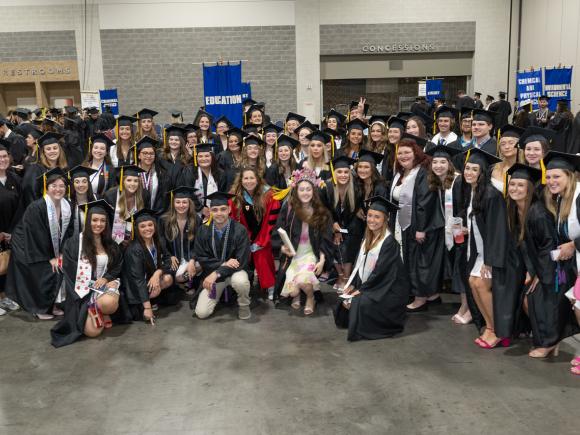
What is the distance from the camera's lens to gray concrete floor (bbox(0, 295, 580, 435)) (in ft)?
10.9

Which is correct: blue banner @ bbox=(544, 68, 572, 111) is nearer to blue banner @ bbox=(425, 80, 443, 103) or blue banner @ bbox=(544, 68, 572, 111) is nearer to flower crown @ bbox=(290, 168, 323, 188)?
blue banner @ bbox=(425, 80, 443, 103)

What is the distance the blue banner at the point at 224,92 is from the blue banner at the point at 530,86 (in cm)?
715

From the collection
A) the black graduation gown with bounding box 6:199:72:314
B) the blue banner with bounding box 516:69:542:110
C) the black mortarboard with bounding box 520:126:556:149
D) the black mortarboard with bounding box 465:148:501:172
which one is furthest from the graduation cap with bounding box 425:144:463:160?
the blue banner with bounding box 516:69:542:110

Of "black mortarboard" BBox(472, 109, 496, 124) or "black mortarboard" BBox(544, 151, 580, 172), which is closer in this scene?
"black mortarboard" BBox(544, 151, 580, 172)

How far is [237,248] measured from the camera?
5.12 m

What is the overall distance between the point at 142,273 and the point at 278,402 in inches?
79.2

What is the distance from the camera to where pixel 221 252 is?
5133mm

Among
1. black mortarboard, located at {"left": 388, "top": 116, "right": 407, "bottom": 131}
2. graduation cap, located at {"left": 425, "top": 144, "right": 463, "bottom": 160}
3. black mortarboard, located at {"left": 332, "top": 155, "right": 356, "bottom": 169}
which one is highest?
black mortarboard, located at {"left": 388, "top": 116, "right": 407, "bottom": 131}

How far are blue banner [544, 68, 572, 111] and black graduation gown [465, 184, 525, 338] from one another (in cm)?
1028

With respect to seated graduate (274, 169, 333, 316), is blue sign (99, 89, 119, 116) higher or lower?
higher

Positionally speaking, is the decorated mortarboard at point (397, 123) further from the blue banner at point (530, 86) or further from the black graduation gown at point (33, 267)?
the blue banner at point (530, 86)

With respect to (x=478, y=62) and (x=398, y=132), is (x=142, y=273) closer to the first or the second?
(x=398, y=132)

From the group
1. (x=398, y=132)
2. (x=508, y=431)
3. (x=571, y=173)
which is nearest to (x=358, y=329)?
(x=508, y=431)

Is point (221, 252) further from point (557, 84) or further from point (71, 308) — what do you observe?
point (557, 84)
